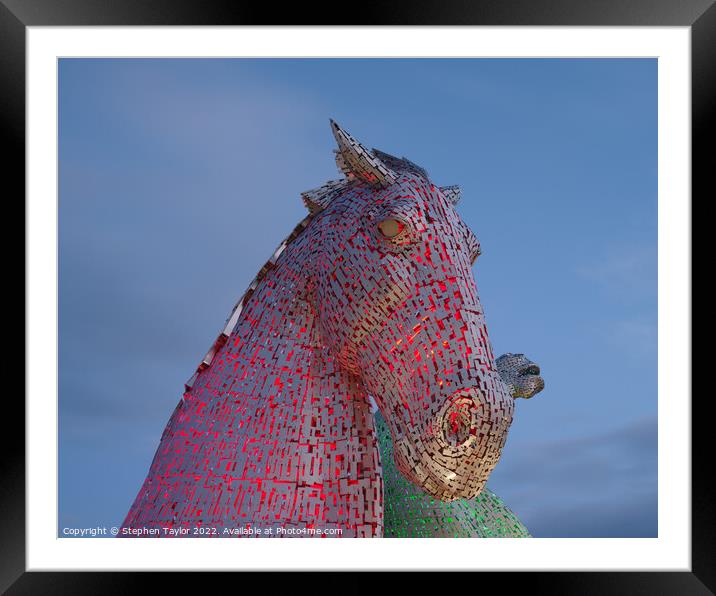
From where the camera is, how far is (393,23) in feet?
10.1

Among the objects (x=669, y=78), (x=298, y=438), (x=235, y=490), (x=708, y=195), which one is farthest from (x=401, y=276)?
(x=669, y=78)

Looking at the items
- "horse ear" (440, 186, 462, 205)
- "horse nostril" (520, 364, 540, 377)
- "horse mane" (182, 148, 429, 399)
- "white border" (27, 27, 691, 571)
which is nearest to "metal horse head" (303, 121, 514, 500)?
"horse mane" (182, 148, 429, 399)

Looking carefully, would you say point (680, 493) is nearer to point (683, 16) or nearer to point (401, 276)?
point (401, 276)

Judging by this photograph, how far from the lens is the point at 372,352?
2.44 m

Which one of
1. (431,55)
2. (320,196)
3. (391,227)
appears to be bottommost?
(391,227)

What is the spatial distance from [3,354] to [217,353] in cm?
89

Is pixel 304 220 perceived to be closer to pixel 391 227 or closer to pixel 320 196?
pixel 320 196

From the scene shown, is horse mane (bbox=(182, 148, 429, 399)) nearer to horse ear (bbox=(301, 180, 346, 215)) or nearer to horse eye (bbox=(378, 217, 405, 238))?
horse ear (bbox=(301, 180, 346, 215))

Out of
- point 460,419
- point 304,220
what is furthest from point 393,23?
point 460,419

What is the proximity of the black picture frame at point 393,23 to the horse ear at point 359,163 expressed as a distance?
751mm

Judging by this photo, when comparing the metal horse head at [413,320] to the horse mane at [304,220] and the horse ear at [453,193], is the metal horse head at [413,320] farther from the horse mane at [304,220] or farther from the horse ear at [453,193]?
the horse ear at [453,193]

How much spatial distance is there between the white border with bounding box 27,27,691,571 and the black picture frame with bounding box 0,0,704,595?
0.13ft

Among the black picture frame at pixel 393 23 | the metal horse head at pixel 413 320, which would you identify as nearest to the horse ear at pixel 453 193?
the metal horse head at pixel 413 320

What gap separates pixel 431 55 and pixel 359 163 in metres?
0.92
